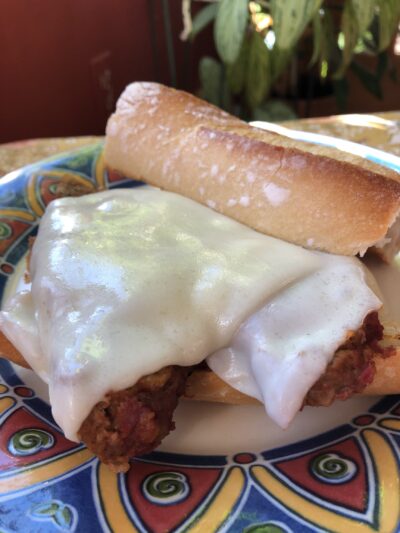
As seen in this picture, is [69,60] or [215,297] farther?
[69,60]

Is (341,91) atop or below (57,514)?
below

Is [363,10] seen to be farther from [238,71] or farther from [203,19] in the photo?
[203,19]

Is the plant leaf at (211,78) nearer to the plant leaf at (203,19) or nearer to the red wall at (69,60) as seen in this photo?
the plant leaf at (203,19)

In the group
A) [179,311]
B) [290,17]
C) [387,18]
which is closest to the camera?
[179,311]

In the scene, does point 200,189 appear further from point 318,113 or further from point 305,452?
point 318,113

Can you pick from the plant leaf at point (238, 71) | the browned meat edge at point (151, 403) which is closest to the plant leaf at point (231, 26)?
the plant leaf at point (238, 71)

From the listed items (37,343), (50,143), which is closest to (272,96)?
(50,143)

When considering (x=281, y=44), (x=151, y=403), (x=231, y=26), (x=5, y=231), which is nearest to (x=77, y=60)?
(x=231, y=26)
